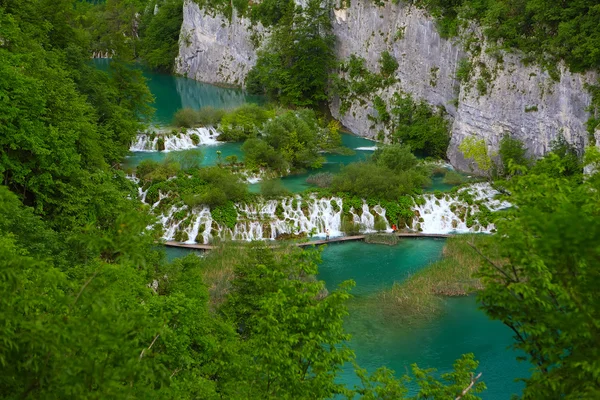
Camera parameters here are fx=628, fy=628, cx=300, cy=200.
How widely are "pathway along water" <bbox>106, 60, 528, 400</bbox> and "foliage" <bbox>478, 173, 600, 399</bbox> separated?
7885 mm

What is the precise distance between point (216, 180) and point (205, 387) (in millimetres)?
18396

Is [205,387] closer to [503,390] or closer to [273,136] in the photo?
[503,390]

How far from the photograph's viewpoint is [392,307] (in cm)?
1861

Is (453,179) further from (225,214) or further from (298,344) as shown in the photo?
(298,344)

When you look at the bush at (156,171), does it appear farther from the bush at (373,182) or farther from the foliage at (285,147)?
the bush at (373,182)

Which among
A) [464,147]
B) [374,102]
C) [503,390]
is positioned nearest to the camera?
[503,390]

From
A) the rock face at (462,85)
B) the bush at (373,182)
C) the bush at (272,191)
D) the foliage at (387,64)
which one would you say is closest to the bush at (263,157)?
the bush at (373,182)

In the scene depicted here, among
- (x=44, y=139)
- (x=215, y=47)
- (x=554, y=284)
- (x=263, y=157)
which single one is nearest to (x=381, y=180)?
(x=263, y=157)

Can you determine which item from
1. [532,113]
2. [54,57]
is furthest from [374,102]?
[54,57]

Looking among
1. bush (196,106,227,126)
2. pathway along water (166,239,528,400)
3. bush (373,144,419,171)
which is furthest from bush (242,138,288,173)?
pathway along water (166,239,528,400)

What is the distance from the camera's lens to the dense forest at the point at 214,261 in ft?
17.9

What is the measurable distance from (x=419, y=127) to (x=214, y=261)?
1947 cm

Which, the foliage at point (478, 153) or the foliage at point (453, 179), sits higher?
the foliage at point (478, 153)

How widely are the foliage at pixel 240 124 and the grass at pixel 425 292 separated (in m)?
18.4
